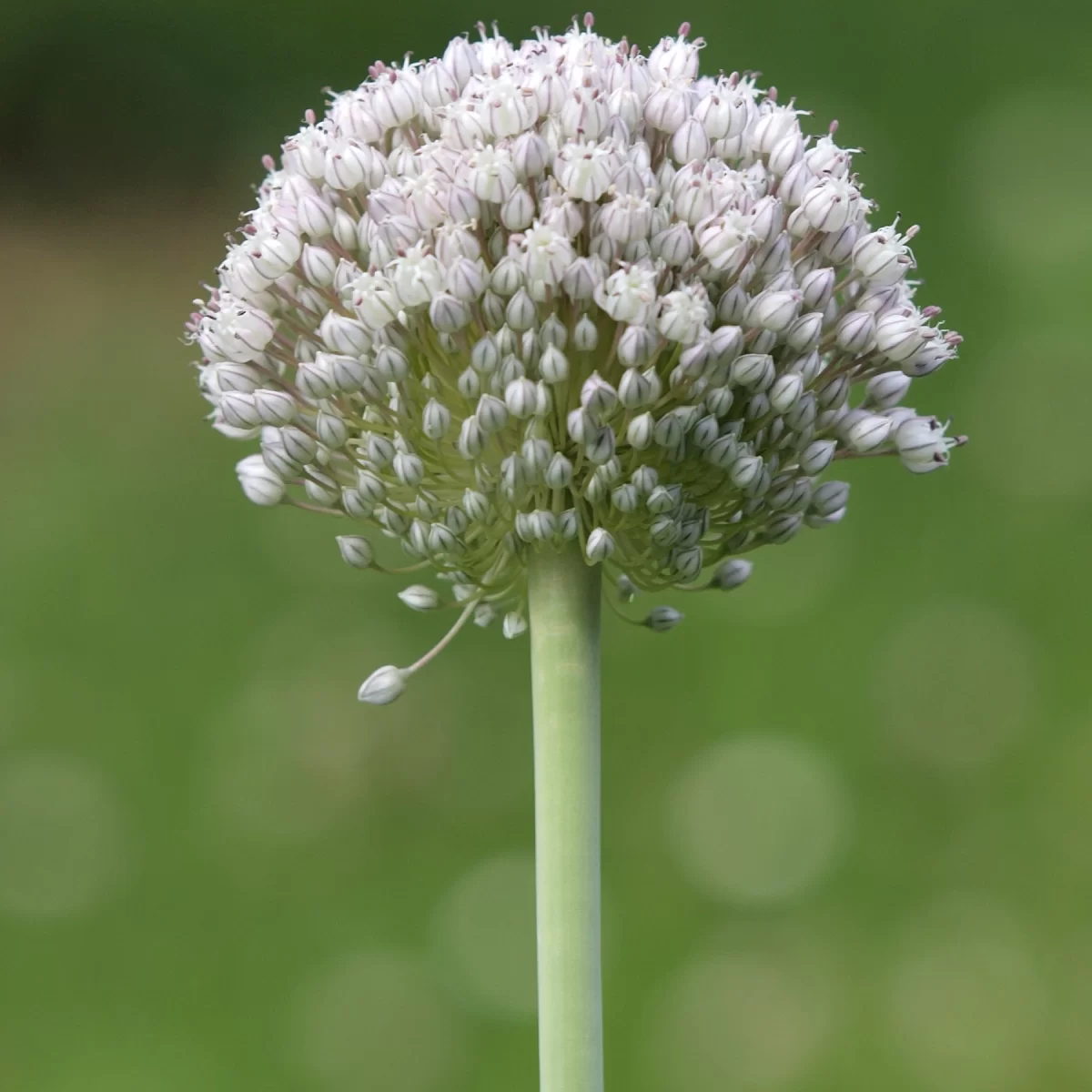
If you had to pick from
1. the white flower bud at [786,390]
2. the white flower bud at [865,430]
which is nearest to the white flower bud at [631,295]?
the white flower bud at [786,390]

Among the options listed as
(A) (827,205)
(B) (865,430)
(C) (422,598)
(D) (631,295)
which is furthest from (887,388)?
(C) (422,598)

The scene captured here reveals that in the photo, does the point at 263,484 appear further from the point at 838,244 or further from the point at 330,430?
the point at 838,244

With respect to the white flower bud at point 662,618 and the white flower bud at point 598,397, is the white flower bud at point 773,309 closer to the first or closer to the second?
the white flower bud at point 598,397

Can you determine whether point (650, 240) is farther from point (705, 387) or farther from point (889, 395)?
point (889, 395)

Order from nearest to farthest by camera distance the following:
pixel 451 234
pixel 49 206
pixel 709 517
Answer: pixel 451 234 < pixel 709 517 < pixel 49 206

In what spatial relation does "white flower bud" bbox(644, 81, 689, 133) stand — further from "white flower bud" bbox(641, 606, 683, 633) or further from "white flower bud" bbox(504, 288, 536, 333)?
"white flower bud" bbox(641, 606, 683, 633)

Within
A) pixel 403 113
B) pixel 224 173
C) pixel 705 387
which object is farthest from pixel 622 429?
pixel 224 173
